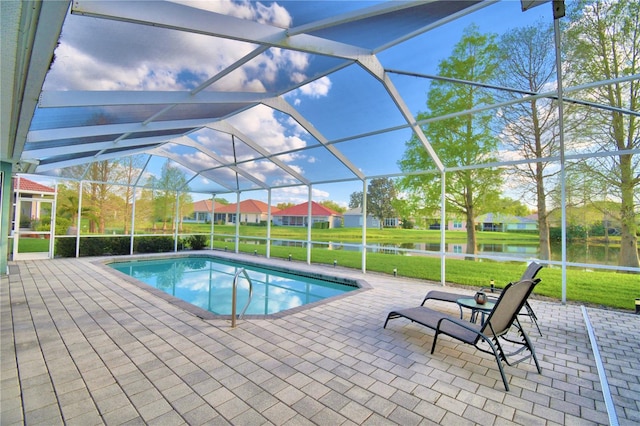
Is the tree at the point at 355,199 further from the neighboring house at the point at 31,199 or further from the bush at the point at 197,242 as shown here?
the neighboring house at the point at 31,199

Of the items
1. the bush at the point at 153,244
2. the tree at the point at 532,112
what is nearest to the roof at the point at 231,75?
the tree at the point at 532,112

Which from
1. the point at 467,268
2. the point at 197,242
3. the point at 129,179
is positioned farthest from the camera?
the point at 197,242

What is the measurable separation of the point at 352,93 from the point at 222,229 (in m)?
11.5

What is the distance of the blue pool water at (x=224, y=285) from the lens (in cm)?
690

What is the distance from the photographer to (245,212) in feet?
47.7

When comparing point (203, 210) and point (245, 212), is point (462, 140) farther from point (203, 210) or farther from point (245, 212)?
point (203, 210)

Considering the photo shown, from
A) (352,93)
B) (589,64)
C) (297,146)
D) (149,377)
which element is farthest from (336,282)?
(589,64)

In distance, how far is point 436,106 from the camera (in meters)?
7.75

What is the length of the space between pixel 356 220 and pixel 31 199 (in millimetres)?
12142

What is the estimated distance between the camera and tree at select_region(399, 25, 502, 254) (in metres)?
6.86

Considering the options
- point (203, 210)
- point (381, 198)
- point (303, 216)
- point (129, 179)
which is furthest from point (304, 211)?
point (129, 179)

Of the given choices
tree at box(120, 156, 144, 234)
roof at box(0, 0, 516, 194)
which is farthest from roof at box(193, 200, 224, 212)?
roof at box(0, 0, 516, 194)

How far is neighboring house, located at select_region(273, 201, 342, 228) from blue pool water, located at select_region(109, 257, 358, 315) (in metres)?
3.16

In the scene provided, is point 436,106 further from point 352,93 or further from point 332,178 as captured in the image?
point 332,178
